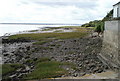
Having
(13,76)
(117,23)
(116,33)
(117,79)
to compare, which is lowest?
(13,76)

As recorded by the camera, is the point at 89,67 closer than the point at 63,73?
No

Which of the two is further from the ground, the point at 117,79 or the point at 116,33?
the point at 116,33

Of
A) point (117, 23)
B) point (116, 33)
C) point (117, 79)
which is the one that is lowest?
point (117, 79)

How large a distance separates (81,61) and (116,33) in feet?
18.0

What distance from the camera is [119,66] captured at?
11.2 m

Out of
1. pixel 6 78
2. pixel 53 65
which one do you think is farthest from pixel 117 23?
pixel 6 78

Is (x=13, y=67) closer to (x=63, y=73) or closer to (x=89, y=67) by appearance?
(x=63, y=73)

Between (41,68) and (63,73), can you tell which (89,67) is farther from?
(41,68)

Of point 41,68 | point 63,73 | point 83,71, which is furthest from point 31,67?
point 83,71

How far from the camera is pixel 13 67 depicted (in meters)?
14.9

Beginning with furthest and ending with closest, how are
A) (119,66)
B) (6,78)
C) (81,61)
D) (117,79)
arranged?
1. (81,61)
2. (6,78)
3. (119,66)
4. (117,79)

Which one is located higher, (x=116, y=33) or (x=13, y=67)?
(x=116, y=33)

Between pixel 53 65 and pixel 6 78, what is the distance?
5090mm

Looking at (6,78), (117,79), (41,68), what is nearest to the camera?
(117,79)
